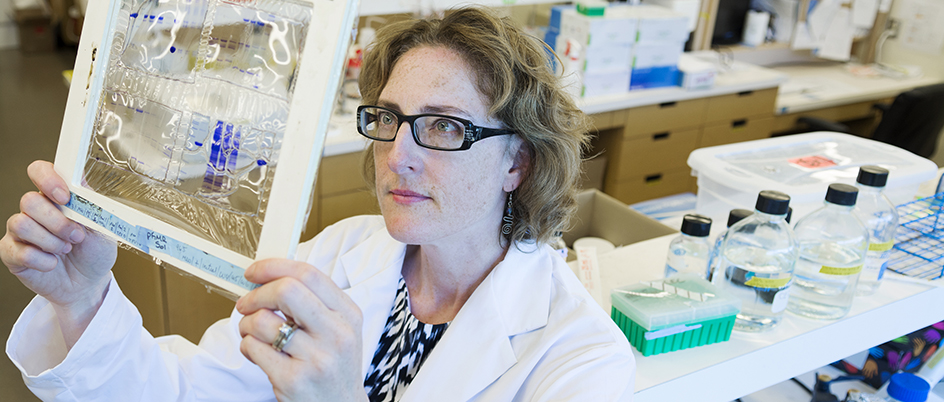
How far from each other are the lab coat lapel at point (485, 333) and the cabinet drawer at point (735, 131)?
9.71ft

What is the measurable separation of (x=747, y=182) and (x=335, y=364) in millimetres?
1320

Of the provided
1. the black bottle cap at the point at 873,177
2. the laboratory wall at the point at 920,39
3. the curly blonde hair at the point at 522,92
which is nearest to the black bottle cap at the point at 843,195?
the black bottle cap at the point at 873,177

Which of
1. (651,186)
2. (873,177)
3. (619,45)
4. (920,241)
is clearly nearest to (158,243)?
(873,177)

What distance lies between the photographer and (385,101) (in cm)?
109

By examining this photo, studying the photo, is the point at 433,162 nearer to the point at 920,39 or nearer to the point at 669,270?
the point at 669,270

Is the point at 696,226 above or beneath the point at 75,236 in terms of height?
above

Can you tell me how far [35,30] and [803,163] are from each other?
715cm

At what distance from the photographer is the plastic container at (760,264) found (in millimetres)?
1243

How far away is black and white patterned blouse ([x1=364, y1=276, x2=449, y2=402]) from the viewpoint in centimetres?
119

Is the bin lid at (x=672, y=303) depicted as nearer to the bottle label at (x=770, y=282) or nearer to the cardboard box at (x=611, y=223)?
the bottle label at (x=770, y=282)

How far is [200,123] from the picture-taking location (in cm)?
80

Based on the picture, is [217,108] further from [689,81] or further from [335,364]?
[689,81]

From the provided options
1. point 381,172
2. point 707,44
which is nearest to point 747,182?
point 381,172

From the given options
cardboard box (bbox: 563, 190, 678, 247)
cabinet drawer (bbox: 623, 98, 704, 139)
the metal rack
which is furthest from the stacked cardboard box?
the metal rack
